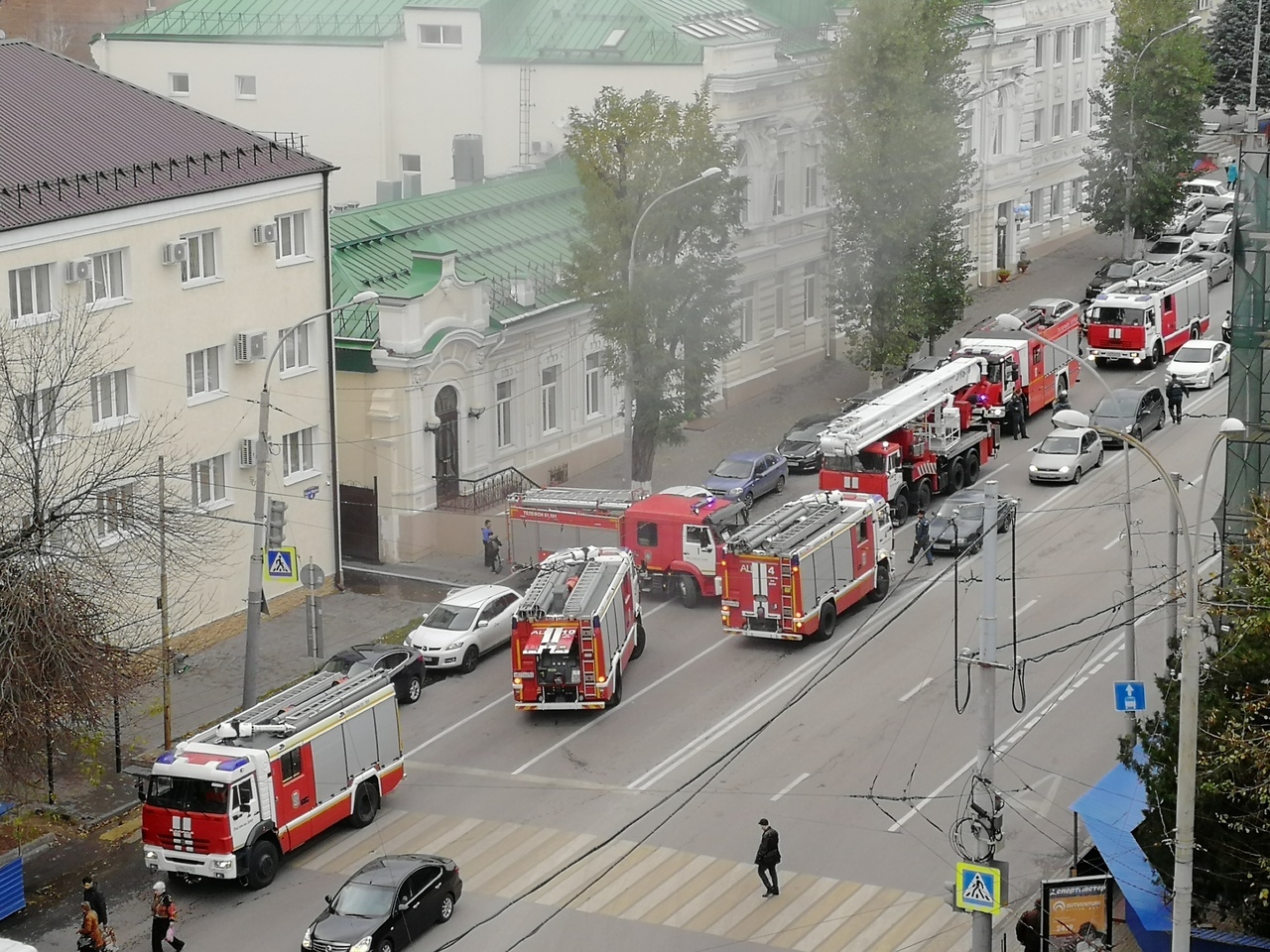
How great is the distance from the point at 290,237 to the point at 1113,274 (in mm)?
38852

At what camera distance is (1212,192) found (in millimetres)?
91938

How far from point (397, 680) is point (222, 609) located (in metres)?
6.14

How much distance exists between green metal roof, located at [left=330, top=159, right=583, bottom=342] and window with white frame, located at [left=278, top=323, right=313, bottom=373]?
2538 millimetres

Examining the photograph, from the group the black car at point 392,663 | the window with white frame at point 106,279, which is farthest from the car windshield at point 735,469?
the window with white frame at point 106,279

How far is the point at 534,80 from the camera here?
64.5m

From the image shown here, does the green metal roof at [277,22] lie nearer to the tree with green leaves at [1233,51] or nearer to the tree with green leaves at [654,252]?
the tree with green leaves at [654,252]

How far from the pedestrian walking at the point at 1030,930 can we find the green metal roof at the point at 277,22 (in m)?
44.0

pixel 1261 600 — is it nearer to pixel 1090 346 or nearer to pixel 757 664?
pixel 757 664

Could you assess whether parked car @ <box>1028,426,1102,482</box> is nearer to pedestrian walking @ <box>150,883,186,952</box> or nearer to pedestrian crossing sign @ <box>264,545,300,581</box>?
pedestrian crossing sign @ <box>264,545,300,581</box>

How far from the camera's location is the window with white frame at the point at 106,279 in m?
42.8

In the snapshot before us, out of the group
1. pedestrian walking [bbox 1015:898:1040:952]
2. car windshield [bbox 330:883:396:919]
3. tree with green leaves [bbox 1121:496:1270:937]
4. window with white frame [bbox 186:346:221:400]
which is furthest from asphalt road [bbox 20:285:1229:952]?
window with white frame [bbox 186:346:221:400]

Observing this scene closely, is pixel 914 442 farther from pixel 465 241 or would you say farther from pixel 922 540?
pixel 465 241

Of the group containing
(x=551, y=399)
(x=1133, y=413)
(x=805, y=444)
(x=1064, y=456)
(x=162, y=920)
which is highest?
(x=551, y=399)

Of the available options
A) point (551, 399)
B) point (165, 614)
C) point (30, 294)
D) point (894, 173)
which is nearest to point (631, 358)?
point (551, 399)
